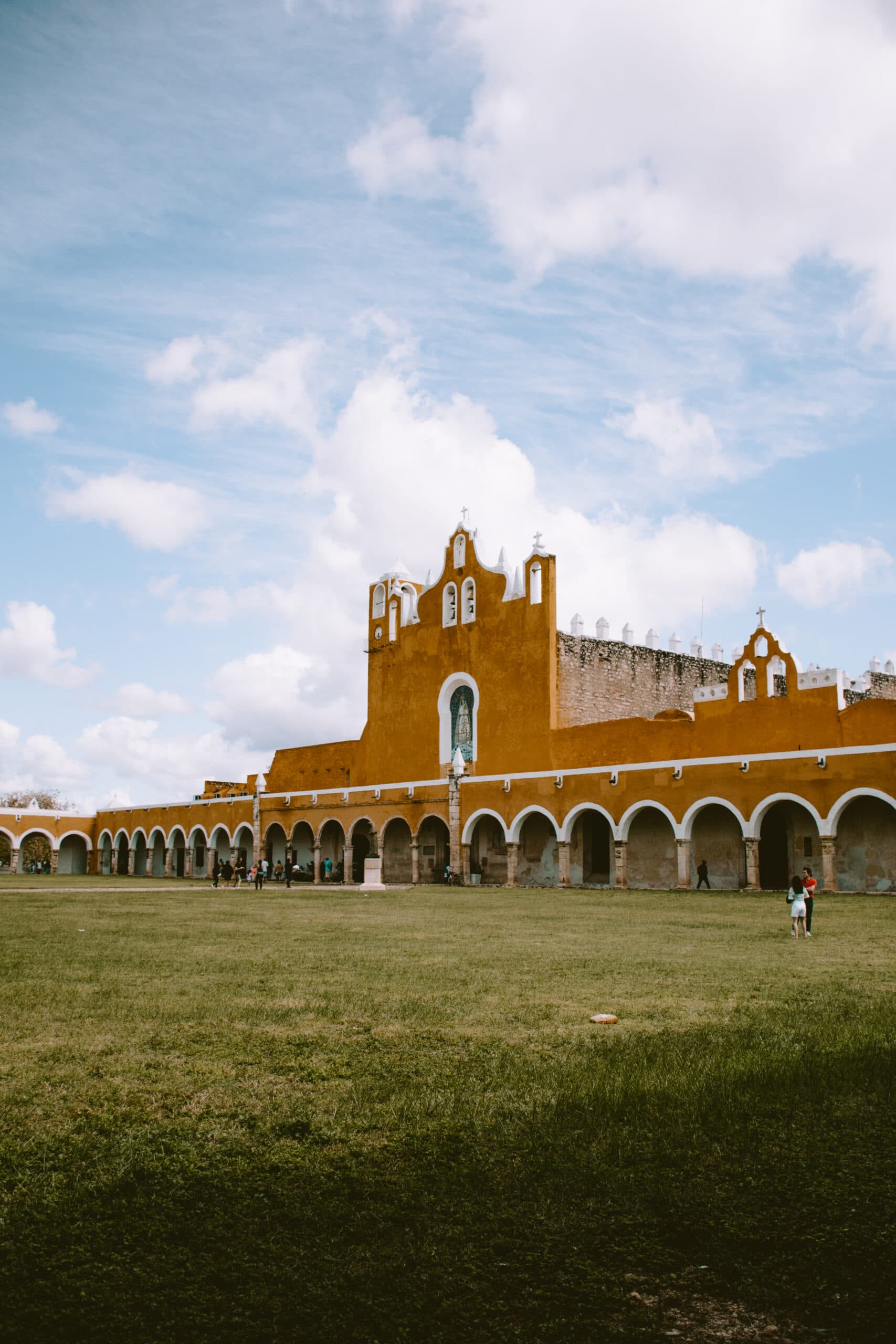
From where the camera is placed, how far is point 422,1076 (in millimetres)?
4492

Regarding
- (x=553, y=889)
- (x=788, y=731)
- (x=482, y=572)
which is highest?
(x=482, y=572)

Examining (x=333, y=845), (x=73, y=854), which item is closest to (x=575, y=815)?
(x=333, y=845)

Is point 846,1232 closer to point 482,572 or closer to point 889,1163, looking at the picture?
point 889,1163

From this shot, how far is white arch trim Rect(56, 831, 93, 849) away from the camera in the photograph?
181ft

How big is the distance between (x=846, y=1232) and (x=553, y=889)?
78.3ft

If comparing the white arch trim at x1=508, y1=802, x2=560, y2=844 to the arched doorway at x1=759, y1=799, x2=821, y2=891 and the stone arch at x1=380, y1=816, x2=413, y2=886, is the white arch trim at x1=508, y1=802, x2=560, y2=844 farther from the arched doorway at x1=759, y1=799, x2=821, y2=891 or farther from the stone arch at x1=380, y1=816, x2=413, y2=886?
the stone arch at x1=380, y1=816, x2=413, y2=886

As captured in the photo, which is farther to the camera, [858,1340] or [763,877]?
[763,877]

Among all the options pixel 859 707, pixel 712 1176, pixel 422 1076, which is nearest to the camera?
pixel 712 1176

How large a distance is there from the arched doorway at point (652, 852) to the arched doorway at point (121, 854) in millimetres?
34125

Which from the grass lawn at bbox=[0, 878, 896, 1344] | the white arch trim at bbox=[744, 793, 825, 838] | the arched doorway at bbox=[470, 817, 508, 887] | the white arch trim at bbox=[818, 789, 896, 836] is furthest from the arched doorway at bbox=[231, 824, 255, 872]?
the grass lawn at bbox=[0, 878, 896, 1344]

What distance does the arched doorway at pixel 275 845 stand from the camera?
1636 inches

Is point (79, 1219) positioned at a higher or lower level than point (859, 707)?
lower

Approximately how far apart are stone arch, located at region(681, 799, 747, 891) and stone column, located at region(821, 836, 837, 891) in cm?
282

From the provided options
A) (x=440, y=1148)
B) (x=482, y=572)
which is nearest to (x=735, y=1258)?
(x=440, y=1148)
